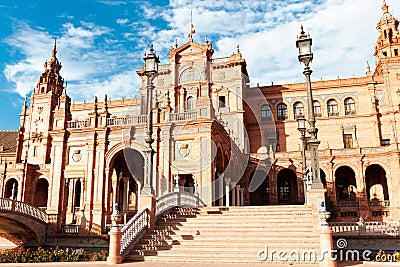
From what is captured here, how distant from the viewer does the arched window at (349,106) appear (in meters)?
41.9

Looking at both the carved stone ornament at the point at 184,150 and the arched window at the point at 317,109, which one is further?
the arched window at the point at 317,109

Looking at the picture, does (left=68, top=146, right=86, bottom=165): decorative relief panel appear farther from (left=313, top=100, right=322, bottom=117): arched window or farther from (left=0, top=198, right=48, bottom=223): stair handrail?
(left=313, top=100, right=322, bottom=117): arched window

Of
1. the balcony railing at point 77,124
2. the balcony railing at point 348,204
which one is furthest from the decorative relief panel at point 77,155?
the balcony railing at point 348,204

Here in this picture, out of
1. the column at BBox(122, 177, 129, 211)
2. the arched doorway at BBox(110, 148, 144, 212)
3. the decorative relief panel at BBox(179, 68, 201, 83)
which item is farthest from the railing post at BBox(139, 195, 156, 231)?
the decorative relief panel at BBox(179, 68, 201, 83)

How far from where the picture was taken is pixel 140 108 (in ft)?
142

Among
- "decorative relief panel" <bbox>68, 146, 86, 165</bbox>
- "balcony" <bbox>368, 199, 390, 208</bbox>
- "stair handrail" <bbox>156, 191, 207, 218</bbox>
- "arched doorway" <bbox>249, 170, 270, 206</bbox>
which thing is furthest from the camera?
"arched doorway" <bbox>249, 170, 270, 206</bbox>

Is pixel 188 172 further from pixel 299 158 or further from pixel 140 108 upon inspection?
pixel 140 108

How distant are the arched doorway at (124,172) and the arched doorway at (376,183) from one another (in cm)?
2431

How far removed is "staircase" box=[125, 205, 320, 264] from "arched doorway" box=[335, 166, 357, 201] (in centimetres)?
2431

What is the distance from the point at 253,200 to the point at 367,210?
37.6 ft

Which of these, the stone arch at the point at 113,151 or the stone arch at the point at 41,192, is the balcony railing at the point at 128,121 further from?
the stone arch at the point at 41,192

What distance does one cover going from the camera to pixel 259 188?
3797cm

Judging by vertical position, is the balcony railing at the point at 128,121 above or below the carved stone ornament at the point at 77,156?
above

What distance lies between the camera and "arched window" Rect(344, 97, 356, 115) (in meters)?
41.9
